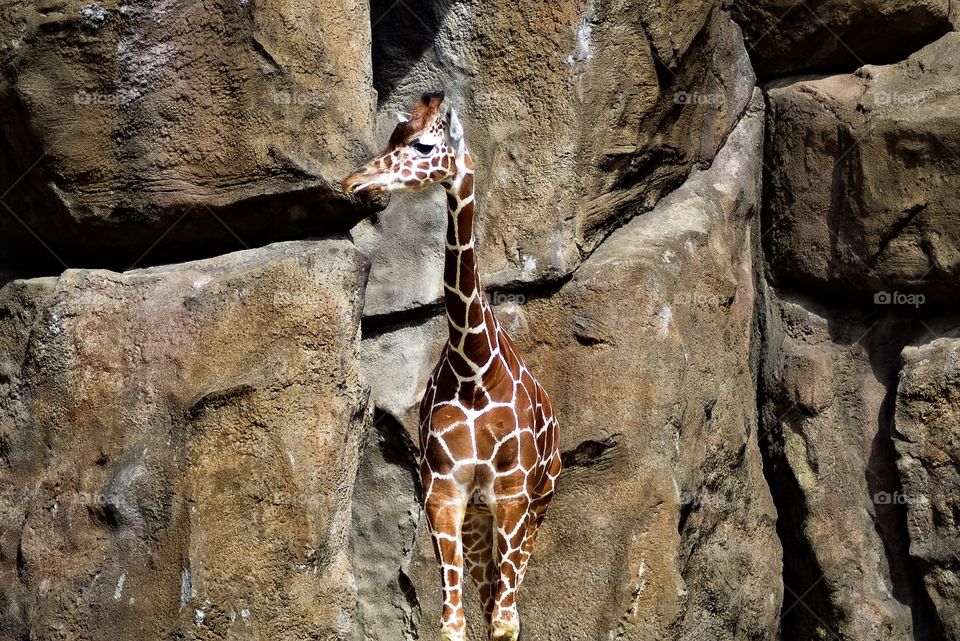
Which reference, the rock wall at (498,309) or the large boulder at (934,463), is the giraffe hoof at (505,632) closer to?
the rock wall at (498,309)

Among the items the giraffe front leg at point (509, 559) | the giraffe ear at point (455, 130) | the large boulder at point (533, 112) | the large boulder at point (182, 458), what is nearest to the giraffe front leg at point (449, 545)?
the giraffe front leg at point (509, 559)

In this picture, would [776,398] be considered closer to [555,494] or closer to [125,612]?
[555,494]

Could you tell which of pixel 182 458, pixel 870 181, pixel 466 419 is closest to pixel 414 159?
pixel 466 419

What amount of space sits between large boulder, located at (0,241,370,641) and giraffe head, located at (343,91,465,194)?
93 cm

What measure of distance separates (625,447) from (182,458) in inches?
79.2

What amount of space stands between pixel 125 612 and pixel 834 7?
15.2ft

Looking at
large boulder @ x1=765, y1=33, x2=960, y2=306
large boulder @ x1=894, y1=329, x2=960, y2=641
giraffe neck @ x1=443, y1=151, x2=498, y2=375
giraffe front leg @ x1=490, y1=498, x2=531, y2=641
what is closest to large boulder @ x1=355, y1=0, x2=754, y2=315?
large boulder @ x1=765, y1=33, x2=960, y2=306

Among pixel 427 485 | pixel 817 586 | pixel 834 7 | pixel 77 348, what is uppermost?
pixel 834 7

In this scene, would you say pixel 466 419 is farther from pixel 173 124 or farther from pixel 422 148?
pixel 173 124

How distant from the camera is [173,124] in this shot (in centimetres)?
561

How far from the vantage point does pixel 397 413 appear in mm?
6531

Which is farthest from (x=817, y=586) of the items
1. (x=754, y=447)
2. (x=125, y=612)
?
(x=125, y=612)

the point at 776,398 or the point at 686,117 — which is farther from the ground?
the point at 686,117

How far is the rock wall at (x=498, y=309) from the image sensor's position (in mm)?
5488
